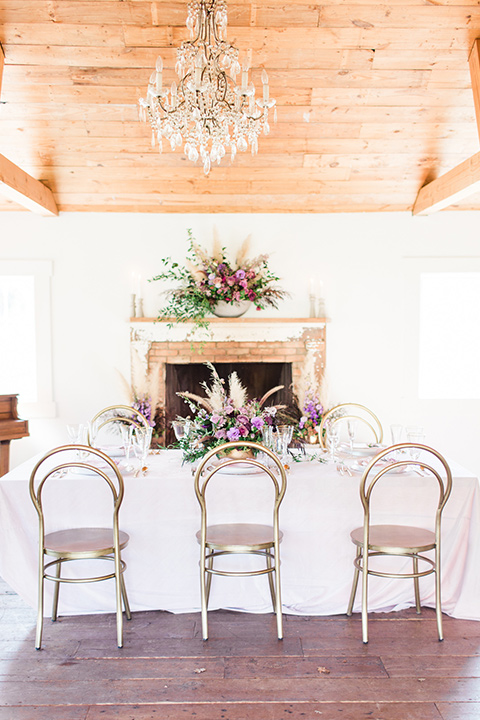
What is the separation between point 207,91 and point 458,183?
7.10 feet

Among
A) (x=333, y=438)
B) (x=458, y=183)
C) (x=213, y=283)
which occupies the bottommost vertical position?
(x=333, y=438)

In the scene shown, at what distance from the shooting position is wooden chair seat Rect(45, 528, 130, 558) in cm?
246

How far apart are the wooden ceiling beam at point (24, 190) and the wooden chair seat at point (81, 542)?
228 cm

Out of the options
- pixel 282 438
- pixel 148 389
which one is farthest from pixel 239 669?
pixel 148 389

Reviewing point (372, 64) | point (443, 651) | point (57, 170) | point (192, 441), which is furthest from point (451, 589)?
point (57, 170)

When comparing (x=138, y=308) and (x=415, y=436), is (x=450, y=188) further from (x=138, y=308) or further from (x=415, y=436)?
(x=138, y=308)

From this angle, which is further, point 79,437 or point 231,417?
point 79,437

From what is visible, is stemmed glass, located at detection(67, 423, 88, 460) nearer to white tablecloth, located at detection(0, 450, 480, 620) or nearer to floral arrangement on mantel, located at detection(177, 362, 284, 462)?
white tablecloth, located at detection(0, 450, 480, 620)

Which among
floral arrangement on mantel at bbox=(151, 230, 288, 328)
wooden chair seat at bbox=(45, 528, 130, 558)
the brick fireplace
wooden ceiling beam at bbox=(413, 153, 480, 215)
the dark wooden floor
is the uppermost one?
wooden ceiling beam at bbox=(413, 153, 480, 215)

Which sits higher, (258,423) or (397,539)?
(258,423)

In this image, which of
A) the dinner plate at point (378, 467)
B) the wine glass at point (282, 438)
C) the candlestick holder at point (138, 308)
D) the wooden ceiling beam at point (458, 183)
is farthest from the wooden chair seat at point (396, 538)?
the candlestick holder at point (138, 308)

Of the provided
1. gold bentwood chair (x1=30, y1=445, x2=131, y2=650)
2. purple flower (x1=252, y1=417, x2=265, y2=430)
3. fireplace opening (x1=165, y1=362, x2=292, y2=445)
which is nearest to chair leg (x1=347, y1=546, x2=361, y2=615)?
purple flower (x1=252, y1=417, x2=265, y2=430)

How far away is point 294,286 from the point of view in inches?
196

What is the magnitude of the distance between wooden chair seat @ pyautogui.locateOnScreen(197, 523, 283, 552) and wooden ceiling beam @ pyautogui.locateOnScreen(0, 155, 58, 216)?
258 centimetres
